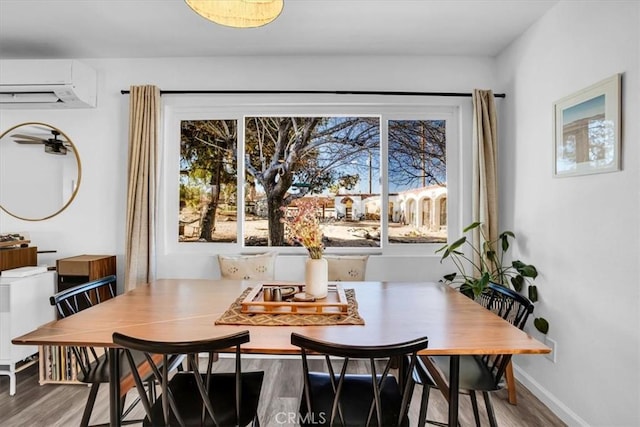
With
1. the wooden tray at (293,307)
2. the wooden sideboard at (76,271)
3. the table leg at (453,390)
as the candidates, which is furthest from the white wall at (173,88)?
the table leg at (453,390)

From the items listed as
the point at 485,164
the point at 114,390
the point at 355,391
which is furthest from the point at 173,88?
the point at 355,391

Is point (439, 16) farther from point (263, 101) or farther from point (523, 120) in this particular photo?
point (263, 101)

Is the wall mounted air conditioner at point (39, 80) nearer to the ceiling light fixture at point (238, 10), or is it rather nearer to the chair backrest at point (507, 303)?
the ceiling light fixture at point (238, 10)

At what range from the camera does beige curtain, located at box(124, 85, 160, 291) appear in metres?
2.97

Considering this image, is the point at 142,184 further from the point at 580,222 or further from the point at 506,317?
the point at 580,222

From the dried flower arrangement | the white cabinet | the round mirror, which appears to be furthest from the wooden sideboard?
the dried flower arrangement

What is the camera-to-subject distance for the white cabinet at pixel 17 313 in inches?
101

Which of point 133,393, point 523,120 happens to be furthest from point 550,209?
point 133,393

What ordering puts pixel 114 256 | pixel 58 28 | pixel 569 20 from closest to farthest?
1. pixel 569 20
2. pixel 58 28
3. pixel 114 256

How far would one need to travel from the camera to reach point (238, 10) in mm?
1583

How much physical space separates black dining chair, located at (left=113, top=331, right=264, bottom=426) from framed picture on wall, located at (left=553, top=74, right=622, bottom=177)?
198 cm

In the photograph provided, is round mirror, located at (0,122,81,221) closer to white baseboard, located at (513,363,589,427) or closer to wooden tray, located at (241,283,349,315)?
wooden tray, located at (241,283,349,315)

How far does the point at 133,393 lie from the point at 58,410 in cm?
41

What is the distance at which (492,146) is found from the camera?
2.91 m
